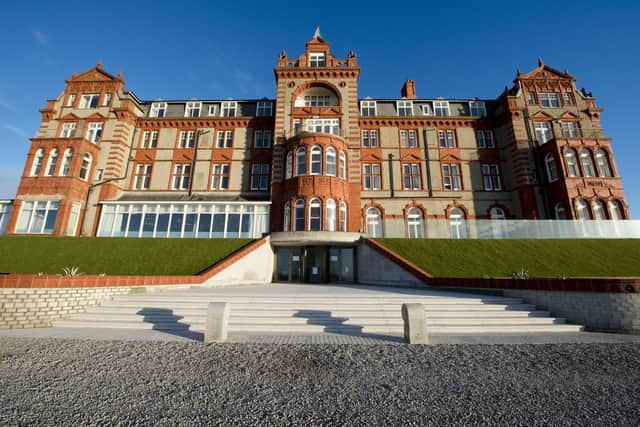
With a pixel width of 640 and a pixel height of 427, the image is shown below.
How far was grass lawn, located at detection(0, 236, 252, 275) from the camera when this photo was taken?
16250 millimetres

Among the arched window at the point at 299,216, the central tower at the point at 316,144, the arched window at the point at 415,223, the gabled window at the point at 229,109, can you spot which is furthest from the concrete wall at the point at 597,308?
the gabled window at the point at 229,109

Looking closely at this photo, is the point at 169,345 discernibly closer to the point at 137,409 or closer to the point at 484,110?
the point at 137,409

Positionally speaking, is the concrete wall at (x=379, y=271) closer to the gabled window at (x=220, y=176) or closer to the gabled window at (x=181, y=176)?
the gabled window at (x=220, y=176)

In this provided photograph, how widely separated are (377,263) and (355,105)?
16.6 meters

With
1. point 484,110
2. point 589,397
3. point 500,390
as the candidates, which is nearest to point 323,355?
point 500,390

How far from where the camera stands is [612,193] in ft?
75.5

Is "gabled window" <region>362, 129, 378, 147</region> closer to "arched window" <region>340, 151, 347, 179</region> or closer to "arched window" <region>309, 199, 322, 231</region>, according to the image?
"arched window" <region>340, 151, 347, 179</region>

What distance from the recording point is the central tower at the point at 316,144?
2214 cm

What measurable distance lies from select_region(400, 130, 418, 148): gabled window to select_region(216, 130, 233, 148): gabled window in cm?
1878

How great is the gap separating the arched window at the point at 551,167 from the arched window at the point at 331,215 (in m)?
20.7

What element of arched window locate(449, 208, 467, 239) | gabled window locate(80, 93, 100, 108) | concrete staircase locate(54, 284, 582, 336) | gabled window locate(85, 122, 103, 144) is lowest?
concrete staircase locate(54, 284, 582, 336)

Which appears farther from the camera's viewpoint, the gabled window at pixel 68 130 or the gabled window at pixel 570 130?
the gabled window at pixel 68 130

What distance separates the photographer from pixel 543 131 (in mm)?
26453

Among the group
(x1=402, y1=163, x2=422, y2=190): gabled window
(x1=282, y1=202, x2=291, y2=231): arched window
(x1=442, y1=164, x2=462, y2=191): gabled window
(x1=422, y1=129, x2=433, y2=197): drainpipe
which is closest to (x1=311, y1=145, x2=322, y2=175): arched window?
(x1=282, y1=202, x2=291, y2=231): arched window
